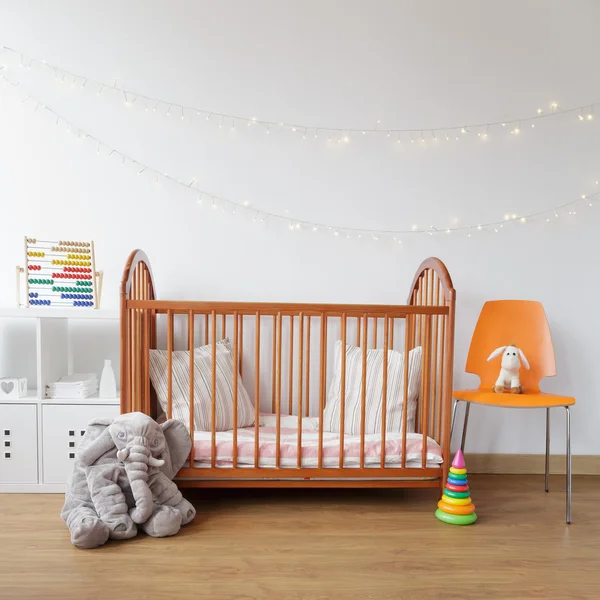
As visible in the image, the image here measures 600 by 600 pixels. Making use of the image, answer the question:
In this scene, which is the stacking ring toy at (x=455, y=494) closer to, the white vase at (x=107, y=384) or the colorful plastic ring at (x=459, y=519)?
the colorful plastic ring at (x=459, y=519)

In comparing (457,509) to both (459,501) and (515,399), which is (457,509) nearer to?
(459,501)

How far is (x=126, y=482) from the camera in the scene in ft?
6.66

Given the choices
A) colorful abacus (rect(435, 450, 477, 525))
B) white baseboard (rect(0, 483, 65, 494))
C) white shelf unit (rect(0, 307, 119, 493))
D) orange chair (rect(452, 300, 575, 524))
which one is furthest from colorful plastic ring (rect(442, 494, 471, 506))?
white baseboard (rect(0, 483, 65, 494))

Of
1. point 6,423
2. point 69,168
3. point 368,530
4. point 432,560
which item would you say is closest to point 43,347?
point 6,423

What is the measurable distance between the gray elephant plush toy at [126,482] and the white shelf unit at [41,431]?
1.23 ft

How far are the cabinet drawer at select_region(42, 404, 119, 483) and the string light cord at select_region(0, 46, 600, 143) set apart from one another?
53.9 inches

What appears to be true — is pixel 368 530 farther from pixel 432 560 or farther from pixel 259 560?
pixel 259 560

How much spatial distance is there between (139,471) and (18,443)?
2.46 feet

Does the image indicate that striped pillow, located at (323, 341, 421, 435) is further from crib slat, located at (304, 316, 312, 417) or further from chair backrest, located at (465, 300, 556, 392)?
chair backrest, located at (465, 300, 556, 392)

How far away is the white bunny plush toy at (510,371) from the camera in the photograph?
8.30ft

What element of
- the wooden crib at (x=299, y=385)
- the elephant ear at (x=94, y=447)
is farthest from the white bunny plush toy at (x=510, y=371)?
the elephant ear at (x=94, y=447)

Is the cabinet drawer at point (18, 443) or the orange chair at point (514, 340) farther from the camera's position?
the orange chair at point (514, 340)

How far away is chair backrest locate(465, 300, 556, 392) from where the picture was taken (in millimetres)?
2660

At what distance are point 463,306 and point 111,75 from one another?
192 cm
